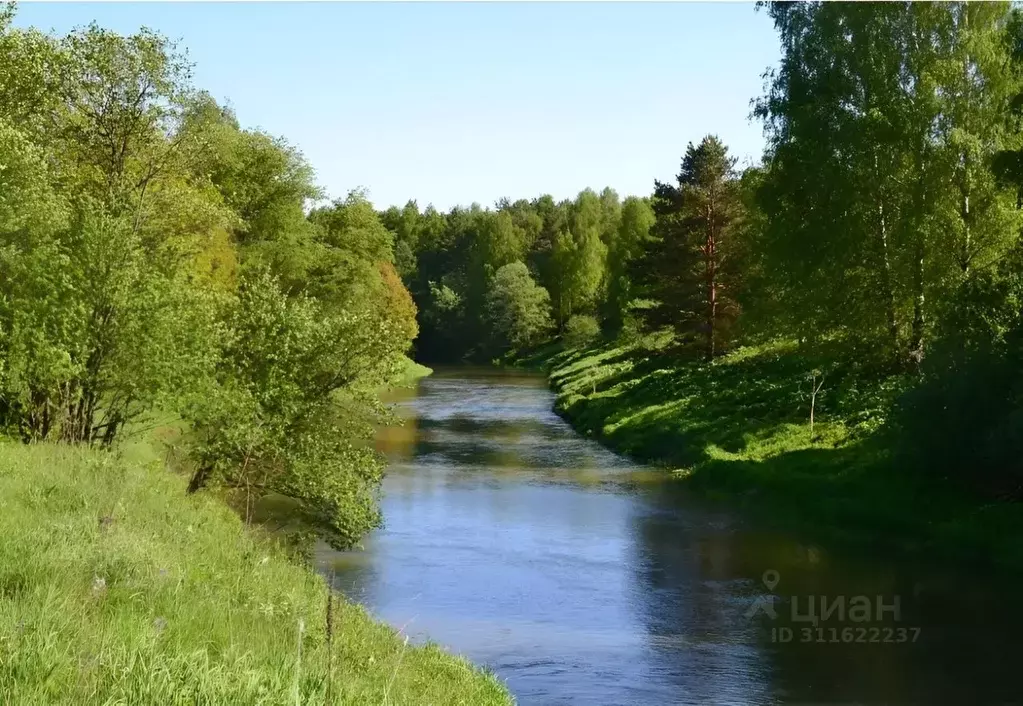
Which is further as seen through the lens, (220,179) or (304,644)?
(220,179)

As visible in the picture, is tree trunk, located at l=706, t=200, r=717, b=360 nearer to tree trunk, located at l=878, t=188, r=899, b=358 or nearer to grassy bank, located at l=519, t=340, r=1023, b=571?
grassy bank, located at l=519, t=340, r=1023, b=571

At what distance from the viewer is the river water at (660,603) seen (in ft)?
45.7

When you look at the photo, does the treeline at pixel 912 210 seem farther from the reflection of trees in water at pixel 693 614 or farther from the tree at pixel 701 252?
the tree at pixel 701 252

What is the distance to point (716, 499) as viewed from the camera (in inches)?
1009

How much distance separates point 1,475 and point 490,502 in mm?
14103

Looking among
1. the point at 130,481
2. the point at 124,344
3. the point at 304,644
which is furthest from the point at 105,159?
the point at 304,644

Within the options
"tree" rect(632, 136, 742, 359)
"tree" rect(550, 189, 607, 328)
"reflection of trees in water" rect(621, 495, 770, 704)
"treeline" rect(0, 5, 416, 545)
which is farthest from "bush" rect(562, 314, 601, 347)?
"treeline" rect(0, 5, 416, 545)

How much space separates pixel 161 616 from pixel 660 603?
36.0 feet

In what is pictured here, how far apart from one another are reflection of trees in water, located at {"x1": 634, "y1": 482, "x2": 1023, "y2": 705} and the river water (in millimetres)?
40

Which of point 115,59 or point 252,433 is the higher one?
point 115,59

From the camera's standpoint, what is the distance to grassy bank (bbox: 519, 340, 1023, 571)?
67.2 ft

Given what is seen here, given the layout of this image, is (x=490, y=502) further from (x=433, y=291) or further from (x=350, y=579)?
(x=433, y=291)

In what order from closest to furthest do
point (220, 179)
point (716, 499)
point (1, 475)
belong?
point (1, 475), point (716, 499), point (220, 179)

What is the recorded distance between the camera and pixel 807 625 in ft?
54.1
